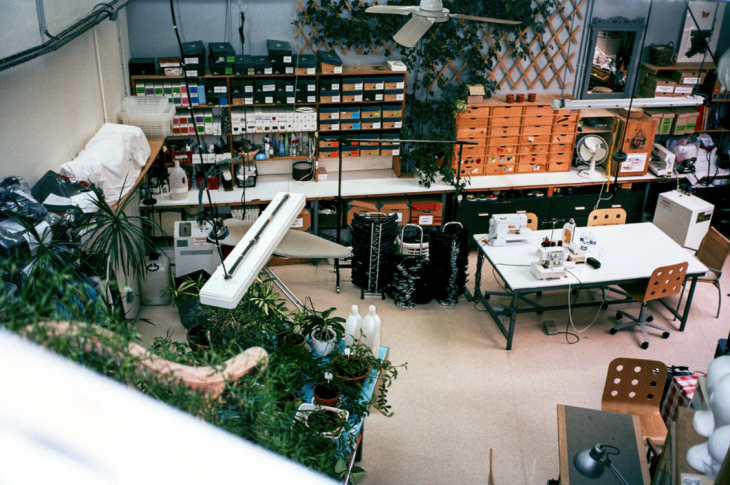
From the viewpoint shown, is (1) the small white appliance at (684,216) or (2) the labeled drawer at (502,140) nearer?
(1) the small white appliance at (684,216)

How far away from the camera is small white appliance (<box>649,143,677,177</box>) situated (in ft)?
19.8

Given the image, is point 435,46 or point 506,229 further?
point 435,46

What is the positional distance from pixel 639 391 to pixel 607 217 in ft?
8.08

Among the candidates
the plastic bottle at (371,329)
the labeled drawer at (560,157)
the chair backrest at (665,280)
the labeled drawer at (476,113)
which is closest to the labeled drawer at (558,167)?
the labeled drawer at (560,157)

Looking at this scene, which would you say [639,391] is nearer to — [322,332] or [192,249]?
[322,332]

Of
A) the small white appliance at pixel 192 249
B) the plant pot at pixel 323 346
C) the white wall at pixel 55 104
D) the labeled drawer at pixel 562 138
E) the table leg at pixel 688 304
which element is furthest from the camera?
the labeled drawer at pixel 562 138

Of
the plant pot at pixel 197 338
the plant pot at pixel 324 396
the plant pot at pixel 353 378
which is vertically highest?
the plant pot at pixel 197 338

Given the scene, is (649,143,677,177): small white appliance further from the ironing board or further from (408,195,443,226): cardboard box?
the ironing board

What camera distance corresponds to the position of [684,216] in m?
5.64

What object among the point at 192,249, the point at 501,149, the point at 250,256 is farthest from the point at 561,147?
the point at 250,256

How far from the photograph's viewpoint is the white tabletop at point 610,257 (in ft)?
14.7

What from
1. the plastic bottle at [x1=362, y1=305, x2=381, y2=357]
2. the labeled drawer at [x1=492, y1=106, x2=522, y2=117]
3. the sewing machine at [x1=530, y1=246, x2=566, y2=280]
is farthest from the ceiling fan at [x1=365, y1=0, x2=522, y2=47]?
the labeled drawer at [x1=492, y1=106, x2=522, y2=117]

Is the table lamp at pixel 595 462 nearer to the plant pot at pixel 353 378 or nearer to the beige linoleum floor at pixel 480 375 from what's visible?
the plant pot at pixel 353 378

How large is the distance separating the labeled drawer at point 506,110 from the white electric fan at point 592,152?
2.50 feet
